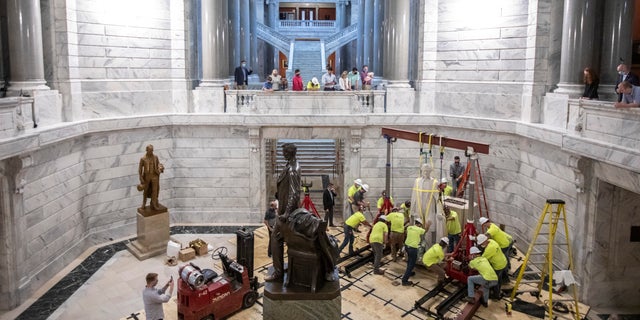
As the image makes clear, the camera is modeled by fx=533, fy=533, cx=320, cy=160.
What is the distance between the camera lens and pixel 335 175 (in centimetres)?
2366

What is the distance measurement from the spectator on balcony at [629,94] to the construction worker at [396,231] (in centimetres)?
556

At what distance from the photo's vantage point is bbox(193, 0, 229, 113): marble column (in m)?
18.2

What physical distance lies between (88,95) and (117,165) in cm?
234

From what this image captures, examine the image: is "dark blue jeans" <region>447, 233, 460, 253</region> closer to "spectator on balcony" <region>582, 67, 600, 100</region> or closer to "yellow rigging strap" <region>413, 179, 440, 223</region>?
"yellow rigging strap" <region>413, 179, 440, 223</region>

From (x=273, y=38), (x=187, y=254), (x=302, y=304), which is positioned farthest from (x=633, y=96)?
(x=273, y=38)

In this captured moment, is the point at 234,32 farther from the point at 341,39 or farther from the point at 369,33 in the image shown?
the point at 341,39

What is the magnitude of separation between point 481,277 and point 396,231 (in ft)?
9.39

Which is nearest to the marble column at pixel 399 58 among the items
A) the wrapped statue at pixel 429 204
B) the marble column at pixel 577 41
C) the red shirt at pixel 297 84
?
the red shirt at pixel 297 84

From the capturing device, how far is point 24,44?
1349cm

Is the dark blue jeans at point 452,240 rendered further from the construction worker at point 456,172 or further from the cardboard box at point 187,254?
the cardboard box at point 187,254

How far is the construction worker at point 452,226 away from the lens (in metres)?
13.3

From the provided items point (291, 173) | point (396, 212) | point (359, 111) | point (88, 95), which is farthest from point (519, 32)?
point (88, 95)

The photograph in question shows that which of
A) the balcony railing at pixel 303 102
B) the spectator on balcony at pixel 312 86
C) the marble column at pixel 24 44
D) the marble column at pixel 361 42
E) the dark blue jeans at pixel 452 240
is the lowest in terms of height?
the dark blue jeans at pixel 452 240

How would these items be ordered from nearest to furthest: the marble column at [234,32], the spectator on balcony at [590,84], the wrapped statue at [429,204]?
the spectator on balcony at [590,84]
the wrapped statue at [429,204]
the marble column at [234,32]
